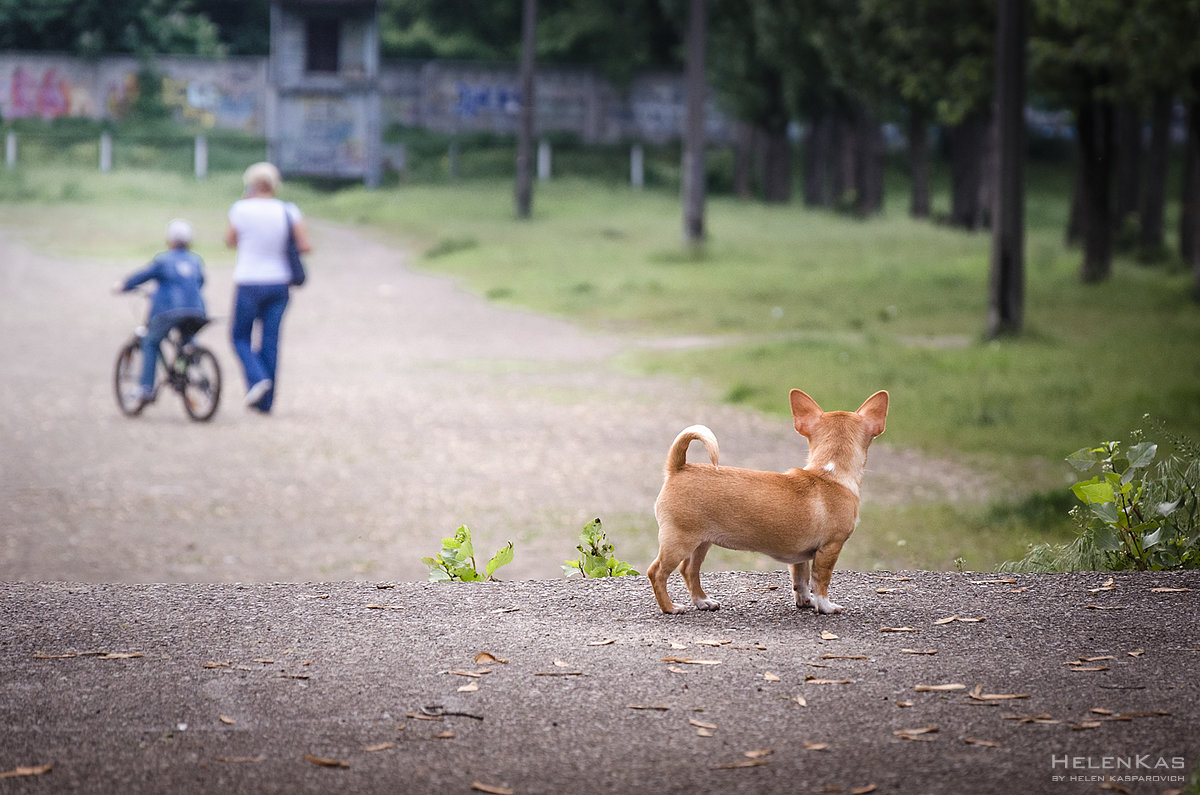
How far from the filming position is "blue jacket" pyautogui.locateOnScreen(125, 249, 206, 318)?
13359 mm

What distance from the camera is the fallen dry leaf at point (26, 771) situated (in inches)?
142

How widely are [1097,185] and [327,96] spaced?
2394 cm

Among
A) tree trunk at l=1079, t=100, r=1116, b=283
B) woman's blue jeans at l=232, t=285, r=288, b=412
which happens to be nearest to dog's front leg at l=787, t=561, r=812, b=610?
woman's blue jeans at l=232, t=285, r=288, b=412

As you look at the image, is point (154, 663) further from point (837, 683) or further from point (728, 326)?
point (728, 326)

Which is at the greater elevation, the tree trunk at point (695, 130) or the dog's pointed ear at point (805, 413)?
the tree trunk at point (695, 130)

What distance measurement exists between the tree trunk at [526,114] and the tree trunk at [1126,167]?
44.5ft

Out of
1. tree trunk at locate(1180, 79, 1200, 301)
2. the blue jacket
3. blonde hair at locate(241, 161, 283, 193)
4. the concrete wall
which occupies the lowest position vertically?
the blue jacket

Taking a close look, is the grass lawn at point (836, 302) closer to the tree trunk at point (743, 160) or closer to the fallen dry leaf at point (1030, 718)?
the fallen dry leaf at point (1030, 718)

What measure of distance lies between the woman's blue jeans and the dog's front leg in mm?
8741

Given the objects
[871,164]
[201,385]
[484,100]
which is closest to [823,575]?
[201,385]

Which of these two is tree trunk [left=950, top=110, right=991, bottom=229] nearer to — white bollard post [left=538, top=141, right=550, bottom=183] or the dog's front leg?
white bollard post [left=538, top=141, right=550, bottom=183]

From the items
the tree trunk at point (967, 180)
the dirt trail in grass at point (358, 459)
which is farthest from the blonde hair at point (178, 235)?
the tree trunk at point (967, 180)

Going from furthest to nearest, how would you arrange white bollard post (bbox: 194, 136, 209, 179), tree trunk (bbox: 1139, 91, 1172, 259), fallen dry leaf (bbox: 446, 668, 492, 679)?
tree trunk (bbox: 1139, 91, 1172, 259), white bollard post (bbox: 194, 136, 209, 179), fallen dry leaf (bbox: 446, 668, 492, 679)

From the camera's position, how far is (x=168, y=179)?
97.8 ft
